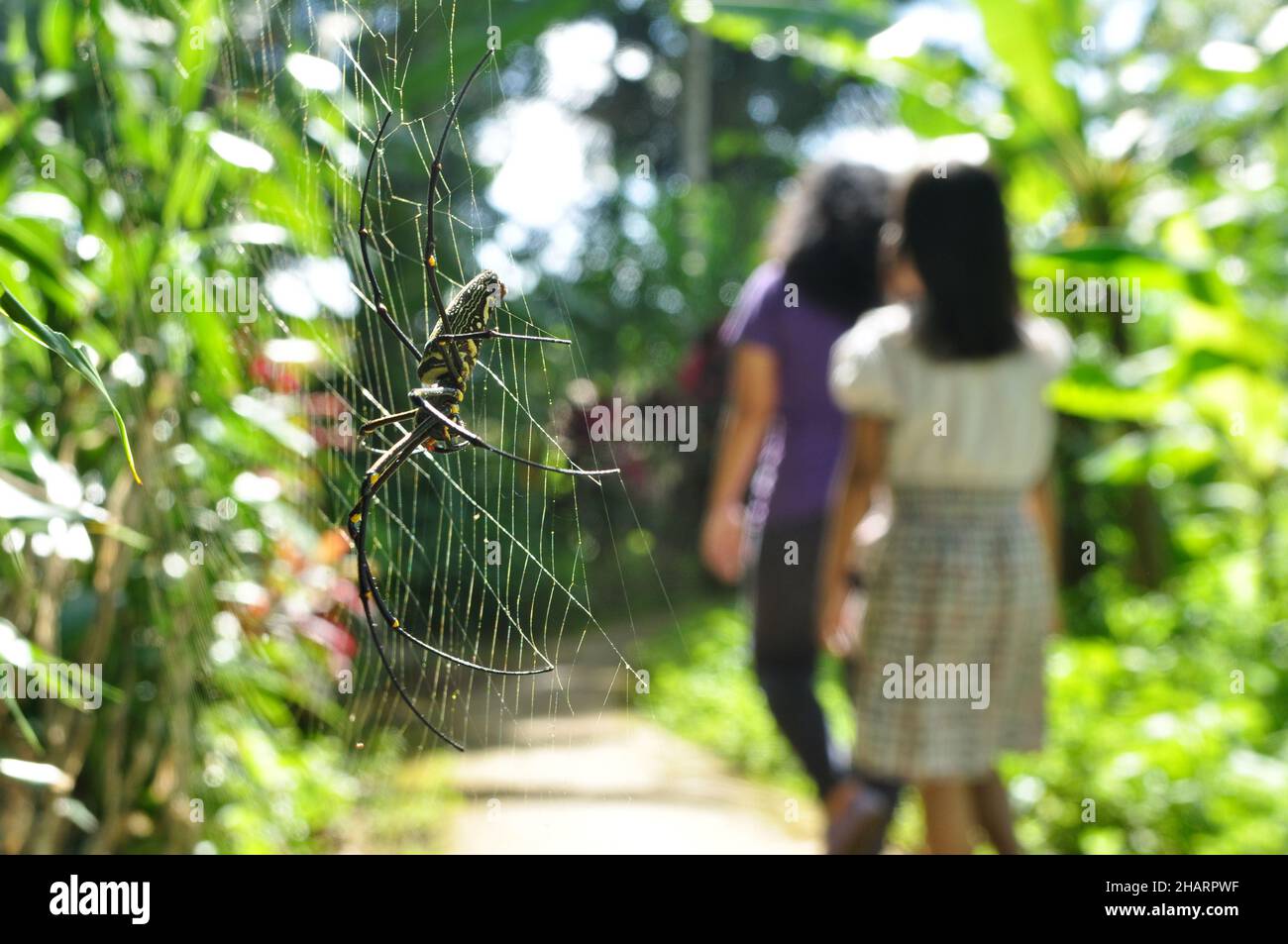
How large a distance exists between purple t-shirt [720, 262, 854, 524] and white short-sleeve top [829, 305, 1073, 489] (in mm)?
274

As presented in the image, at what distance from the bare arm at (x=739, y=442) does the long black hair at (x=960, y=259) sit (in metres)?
0.39

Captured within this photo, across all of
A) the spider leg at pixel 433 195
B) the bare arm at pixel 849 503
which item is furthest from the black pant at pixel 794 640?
the spider leg at pixel 433 195

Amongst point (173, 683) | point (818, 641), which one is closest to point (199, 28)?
point (173, 683)

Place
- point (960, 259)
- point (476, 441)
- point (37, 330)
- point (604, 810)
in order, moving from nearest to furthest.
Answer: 1. point (476, 441)
2. point (37, 330)
3. point (960, 259)
4. point (604, 810)

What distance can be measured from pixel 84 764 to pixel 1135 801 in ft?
7.95

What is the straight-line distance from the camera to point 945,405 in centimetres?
218

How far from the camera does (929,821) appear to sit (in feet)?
7.50

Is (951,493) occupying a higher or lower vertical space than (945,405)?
lower

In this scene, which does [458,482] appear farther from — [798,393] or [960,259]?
[798,393]

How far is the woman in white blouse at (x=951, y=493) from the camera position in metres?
2.17

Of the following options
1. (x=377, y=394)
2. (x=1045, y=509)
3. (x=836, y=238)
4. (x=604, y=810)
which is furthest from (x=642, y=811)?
(x=377, y=394)

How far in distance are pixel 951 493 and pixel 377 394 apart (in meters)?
1.60

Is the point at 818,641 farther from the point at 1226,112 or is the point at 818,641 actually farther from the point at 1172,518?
the point at 1172,518

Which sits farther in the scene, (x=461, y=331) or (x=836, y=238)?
(x=836, y=238)
